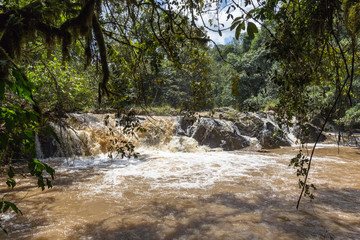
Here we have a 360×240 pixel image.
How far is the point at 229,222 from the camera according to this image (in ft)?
11.3

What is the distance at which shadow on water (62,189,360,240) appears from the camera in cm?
306

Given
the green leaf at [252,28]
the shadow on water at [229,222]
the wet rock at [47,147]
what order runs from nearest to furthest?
the green leaf at [252,28] → the shadow on water at [229,222] → the wet rock at [47,147]

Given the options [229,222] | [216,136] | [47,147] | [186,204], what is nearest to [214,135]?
[216,136]

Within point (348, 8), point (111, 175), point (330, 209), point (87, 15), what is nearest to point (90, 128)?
point (111, 175)

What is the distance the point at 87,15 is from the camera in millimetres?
2721

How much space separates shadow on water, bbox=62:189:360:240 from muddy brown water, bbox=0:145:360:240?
1 cm

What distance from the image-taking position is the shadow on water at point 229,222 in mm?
3055

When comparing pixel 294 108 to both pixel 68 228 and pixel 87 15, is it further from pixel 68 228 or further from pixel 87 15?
pixel 68 228

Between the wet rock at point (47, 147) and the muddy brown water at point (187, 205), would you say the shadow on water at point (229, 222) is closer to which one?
the muddy brown water at point (187, 205)

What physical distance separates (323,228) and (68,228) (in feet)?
11.4

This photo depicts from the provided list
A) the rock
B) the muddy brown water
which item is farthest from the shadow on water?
the rock

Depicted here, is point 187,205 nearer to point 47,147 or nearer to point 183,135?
point 47,147

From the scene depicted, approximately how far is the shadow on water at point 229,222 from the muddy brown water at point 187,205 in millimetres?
13

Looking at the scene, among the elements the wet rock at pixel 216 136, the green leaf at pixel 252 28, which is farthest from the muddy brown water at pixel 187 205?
the wet rock at pixel 216 136
